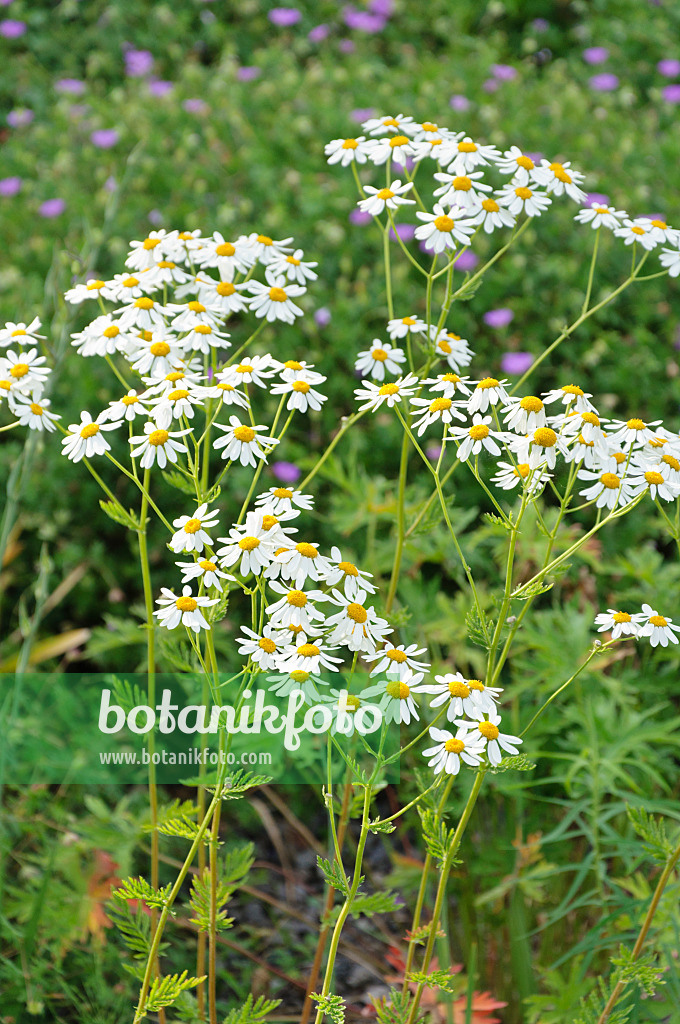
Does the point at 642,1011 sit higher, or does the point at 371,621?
the point at 371,621

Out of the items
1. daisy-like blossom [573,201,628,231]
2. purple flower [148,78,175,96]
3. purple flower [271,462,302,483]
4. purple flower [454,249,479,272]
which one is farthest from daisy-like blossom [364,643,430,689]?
purple flower [148,78,175,96]

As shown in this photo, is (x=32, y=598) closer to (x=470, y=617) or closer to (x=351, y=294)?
(x=351, y=294)

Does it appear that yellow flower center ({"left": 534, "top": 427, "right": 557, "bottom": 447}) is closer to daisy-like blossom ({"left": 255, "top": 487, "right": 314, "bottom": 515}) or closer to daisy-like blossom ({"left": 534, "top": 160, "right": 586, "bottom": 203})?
daisy-like blossom ({"left": 255, "top": 487, "right": 314, "bottom": 515})

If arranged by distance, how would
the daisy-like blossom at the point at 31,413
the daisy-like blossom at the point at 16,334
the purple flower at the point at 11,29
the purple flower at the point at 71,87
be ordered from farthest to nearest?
1. the purple flower at the point at 11,29
2. the purple flower at the point at 71,87
3. the daisy-like blossom at the point at 16,334
4. the daisy-like blossom at the point at 31,413

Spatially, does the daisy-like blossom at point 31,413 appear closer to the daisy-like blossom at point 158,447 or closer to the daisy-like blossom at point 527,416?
the daisy-like blossom at point 158,447

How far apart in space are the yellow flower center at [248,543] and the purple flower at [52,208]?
311 cm

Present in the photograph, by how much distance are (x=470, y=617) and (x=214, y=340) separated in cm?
54

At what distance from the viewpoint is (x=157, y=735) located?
2.49 metres

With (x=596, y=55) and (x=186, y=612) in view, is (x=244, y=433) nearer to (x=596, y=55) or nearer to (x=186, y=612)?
(x=186, y=612)

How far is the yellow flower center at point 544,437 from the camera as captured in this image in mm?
1192

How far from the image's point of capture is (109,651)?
107 inches

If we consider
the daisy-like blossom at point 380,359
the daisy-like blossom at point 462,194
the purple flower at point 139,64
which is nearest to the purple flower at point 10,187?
the purple flower at point 139,64

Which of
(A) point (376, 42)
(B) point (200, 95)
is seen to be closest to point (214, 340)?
(B) point (200, 95)

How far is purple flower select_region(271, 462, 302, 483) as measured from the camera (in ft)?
9.64
